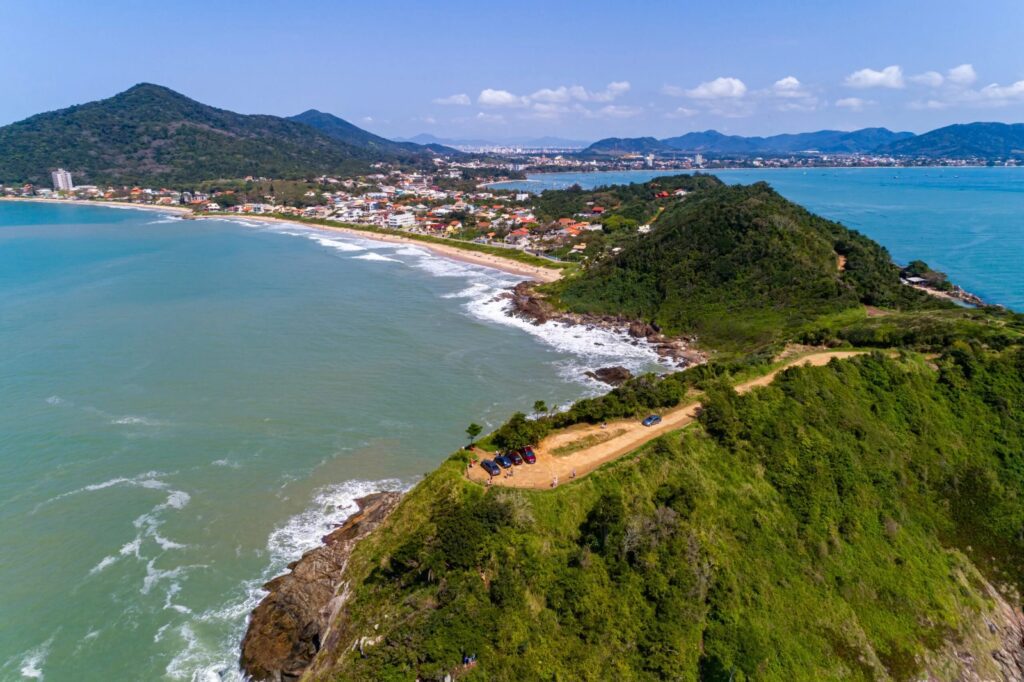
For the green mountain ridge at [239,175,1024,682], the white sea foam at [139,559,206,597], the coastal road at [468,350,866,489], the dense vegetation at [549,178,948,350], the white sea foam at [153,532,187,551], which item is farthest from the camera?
the dense vegetation at [549,178,948,350]

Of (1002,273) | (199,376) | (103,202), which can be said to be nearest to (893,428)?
(199,376)

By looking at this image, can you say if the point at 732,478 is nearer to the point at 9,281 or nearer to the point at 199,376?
the point at 199,376

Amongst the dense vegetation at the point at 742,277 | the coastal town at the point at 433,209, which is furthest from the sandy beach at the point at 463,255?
the dense vegetation at the point at 742,277

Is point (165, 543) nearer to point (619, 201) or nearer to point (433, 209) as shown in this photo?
point (619, 201)

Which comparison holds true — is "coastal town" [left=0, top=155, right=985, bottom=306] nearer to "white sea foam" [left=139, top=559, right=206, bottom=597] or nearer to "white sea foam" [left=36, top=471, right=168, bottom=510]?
"white sea foam" [left=36, top=471, right=168, bottom=510]

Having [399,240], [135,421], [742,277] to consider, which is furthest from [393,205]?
[135,421]

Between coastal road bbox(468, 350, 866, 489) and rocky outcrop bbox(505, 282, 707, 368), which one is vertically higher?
coastal road bbox(468, 350, 866, 489)

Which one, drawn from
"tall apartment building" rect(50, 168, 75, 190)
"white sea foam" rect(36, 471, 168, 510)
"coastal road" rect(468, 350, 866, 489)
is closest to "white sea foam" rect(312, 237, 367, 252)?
"white sea foam" rect(36, 471, 168, 510)
